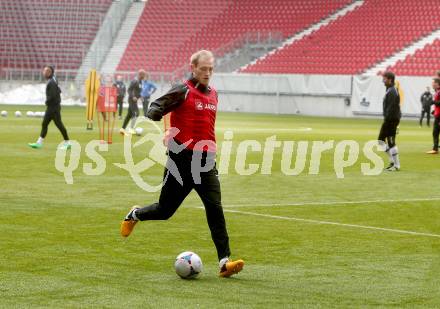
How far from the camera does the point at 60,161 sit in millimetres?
22469

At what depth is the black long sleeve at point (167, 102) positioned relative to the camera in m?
9.48

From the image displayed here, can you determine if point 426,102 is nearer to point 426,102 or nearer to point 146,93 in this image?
point 426,102

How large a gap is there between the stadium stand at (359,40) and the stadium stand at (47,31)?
626 inches

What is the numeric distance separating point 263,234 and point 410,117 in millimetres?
42119

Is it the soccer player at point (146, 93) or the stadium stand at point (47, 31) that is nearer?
the soccer player at point (146, 93)

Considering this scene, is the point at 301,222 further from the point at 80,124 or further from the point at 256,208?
the point at 80,124

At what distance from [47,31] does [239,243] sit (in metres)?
64.1

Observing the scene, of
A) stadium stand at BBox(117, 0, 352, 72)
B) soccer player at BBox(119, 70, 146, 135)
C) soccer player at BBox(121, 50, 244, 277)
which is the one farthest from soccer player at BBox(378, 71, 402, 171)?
stadium stand at BBox(117, 0, 352, 72)

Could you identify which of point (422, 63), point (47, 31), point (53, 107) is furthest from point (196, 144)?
point (47, 31)

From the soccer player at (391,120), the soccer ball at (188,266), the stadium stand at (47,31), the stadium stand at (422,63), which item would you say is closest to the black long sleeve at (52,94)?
the soccer player at (391,120)

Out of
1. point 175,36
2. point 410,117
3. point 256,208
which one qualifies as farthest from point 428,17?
point 256,208

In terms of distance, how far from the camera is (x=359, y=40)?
198 ft

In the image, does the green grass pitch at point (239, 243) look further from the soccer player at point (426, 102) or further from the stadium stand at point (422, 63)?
the stadium stand at point (422, 63)

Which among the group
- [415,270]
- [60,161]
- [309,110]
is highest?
[415,270]
